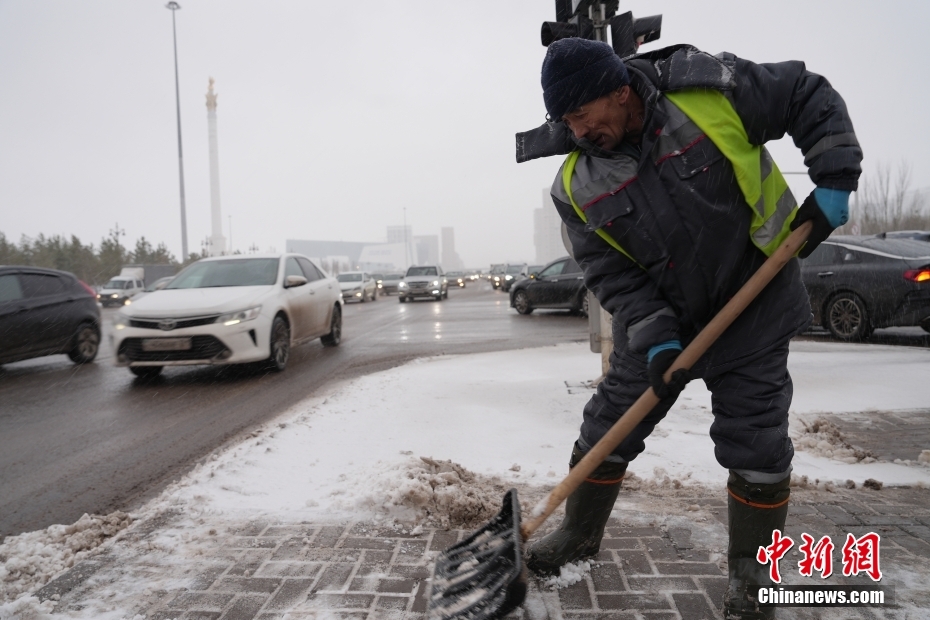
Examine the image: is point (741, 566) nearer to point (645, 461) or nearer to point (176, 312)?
point (645, 461)

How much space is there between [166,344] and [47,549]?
4.64 m

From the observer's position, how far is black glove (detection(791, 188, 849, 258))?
2023 millimetres

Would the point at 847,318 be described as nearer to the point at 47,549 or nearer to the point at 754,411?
the point at 754,411

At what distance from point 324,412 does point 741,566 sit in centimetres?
354

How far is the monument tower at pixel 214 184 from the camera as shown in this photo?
75450 millimetres

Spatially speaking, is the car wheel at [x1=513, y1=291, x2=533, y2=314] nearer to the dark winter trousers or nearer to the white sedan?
the white sedan

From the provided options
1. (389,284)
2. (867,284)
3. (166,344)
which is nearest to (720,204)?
(166,344)

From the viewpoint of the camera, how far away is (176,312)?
7.21m

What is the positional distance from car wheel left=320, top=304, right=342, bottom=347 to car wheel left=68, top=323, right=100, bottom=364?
3.34m

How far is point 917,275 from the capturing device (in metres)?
8.34

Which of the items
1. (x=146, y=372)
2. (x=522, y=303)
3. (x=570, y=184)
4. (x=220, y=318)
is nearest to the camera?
(x=570, y=184)

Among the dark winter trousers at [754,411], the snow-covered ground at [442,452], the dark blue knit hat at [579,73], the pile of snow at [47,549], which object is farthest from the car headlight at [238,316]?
the dark winter trousers at [754,411]

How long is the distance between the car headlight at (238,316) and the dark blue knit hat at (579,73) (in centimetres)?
592

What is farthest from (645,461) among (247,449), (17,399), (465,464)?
(17,399)
